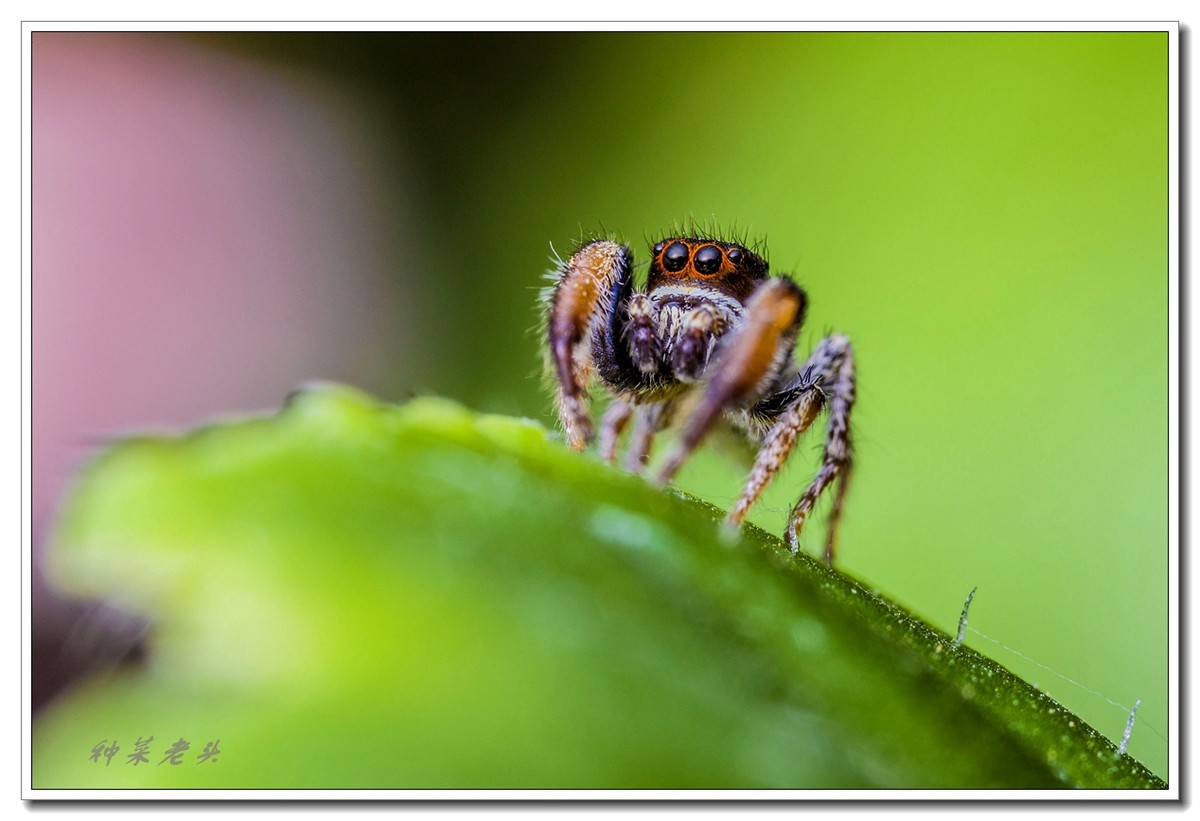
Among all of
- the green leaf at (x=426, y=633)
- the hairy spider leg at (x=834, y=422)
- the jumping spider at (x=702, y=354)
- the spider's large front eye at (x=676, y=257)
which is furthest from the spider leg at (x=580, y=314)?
the green leaf at (x=426, y=633)

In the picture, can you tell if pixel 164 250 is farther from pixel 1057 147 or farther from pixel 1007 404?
pixel 1057 147

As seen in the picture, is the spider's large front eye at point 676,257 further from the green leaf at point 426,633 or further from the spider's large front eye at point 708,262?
the green leaf at point 426,633

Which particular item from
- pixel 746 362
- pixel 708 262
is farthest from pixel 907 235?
pixel 746 362

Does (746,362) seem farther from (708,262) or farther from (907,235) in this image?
(907,235)

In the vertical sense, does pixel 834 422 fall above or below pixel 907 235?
below
